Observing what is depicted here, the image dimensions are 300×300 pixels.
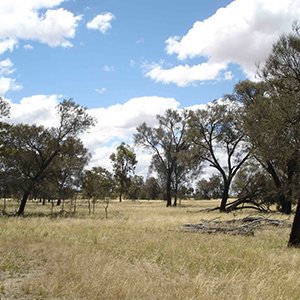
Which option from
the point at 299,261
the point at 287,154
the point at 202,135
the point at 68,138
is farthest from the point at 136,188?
the point at 299,261

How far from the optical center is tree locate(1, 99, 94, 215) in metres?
36.6

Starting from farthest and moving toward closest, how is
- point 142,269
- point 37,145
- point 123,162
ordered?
point 123,162 < point 37,145 < point 142,269

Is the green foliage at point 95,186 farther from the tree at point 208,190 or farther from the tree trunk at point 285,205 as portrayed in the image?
the tree at point 208,190

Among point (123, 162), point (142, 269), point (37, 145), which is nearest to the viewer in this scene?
point (142, 269)

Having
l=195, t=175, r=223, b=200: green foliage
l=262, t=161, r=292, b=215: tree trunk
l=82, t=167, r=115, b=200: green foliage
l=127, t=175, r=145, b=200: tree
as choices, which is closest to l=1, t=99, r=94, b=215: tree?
l=82, t=167, r=115, b=200: green foliage

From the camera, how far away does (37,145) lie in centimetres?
3747

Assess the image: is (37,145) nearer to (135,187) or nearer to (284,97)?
(284,97)

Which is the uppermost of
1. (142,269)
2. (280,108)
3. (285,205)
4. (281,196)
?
(280,108)

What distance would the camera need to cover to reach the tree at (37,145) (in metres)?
36.6

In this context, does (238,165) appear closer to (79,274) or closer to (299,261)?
(299,261)

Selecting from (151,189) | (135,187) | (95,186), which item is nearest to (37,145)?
(95,186)

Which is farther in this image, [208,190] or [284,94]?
[208,190]

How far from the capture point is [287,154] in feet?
75.2

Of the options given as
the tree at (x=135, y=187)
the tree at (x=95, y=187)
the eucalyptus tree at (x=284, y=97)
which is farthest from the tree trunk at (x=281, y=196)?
the tree at (x=135, y=187)
